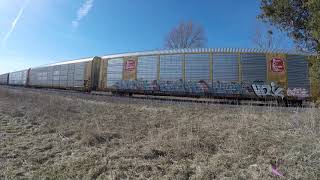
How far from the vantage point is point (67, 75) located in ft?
95.6

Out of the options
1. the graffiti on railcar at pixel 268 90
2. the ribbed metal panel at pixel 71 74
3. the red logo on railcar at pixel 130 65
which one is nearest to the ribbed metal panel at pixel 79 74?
the ribbed metal panel at pixel 71 74

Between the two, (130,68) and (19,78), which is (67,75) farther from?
(19,78)

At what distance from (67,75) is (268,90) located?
2070 cm

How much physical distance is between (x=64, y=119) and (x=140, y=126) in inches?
120

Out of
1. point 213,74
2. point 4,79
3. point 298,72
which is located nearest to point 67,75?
point 213,74

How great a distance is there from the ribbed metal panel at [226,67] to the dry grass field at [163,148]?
306 inches

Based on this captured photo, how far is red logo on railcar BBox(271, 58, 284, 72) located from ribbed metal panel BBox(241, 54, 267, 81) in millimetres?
457

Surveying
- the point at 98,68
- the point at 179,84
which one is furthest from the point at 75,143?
the point at 98,68

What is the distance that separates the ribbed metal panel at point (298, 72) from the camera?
15922 mm

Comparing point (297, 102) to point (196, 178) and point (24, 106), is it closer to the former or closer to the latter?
point (196, 178)

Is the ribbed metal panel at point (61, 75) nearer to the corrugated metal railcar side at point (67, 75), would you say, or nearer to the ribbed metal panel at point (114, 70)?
the corrugated metal railcar side at point (67, 75)

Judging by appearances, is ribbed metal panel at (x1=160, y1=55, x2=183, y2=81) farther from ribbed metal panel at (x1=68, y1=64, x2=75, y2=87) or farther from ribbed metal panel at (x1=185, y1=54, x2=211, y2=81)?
ribbed metal panel at (x1=68, y1=64, x2=75, y2=87)

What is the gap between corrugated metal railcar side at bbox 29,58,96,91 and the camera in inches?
1013

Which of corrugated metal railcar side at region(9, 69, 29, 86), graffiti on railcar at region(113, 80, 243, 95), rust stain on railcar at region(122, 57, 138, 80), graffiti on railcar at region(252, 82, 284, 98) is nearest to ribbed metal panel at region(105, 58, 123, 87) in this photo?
rust stain on railcar at region(122, 57, 138, 80)
